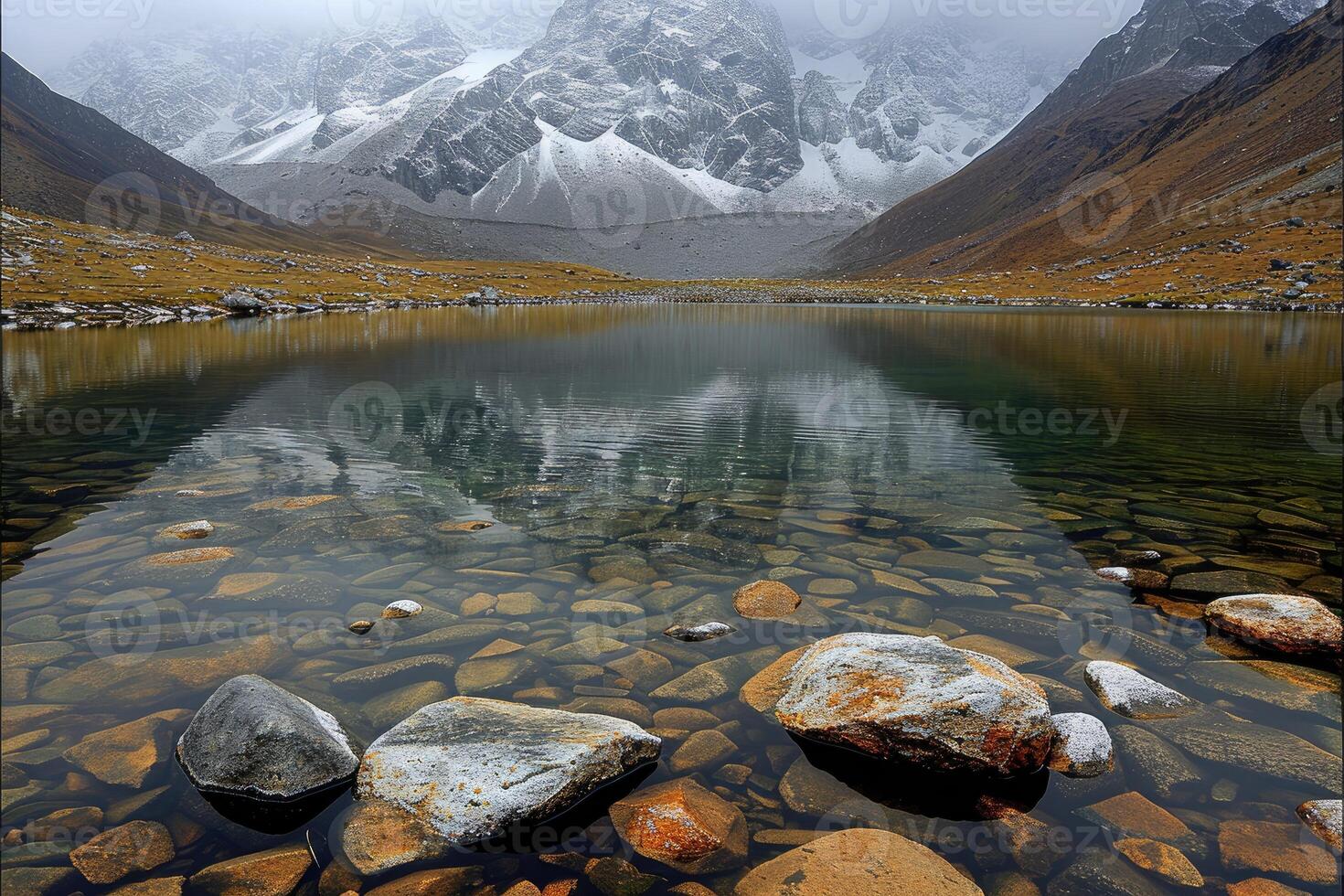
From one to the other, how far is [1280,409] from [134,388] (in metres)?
52.0

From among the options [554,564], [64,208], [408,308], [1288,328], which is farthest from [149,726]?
[64,208]

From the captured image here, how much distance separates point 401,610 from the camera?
10938 millimetres

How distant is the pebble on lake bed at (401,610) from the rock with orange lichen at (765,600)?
4.96 m

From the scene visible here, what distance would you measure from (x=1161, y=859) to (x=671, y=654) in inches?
224

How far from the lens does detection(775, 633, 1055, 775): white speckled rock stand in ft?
24.1

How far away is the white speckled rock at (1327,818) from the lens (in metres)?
6.52

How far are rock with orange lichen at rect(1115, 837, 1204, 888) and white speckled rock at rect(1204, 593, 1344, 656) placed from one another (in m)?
5.06

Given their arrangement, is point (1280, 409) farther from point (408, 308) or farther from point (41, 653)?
point (408, 308)

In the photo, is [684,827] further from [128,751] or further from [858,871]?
[128,751]

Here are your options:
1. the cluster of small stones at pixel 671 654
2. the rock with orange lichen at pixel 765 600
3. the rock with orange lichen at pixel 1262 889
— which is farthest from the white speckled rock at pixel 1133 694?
the rock with orange lichen at pixel 765 600
